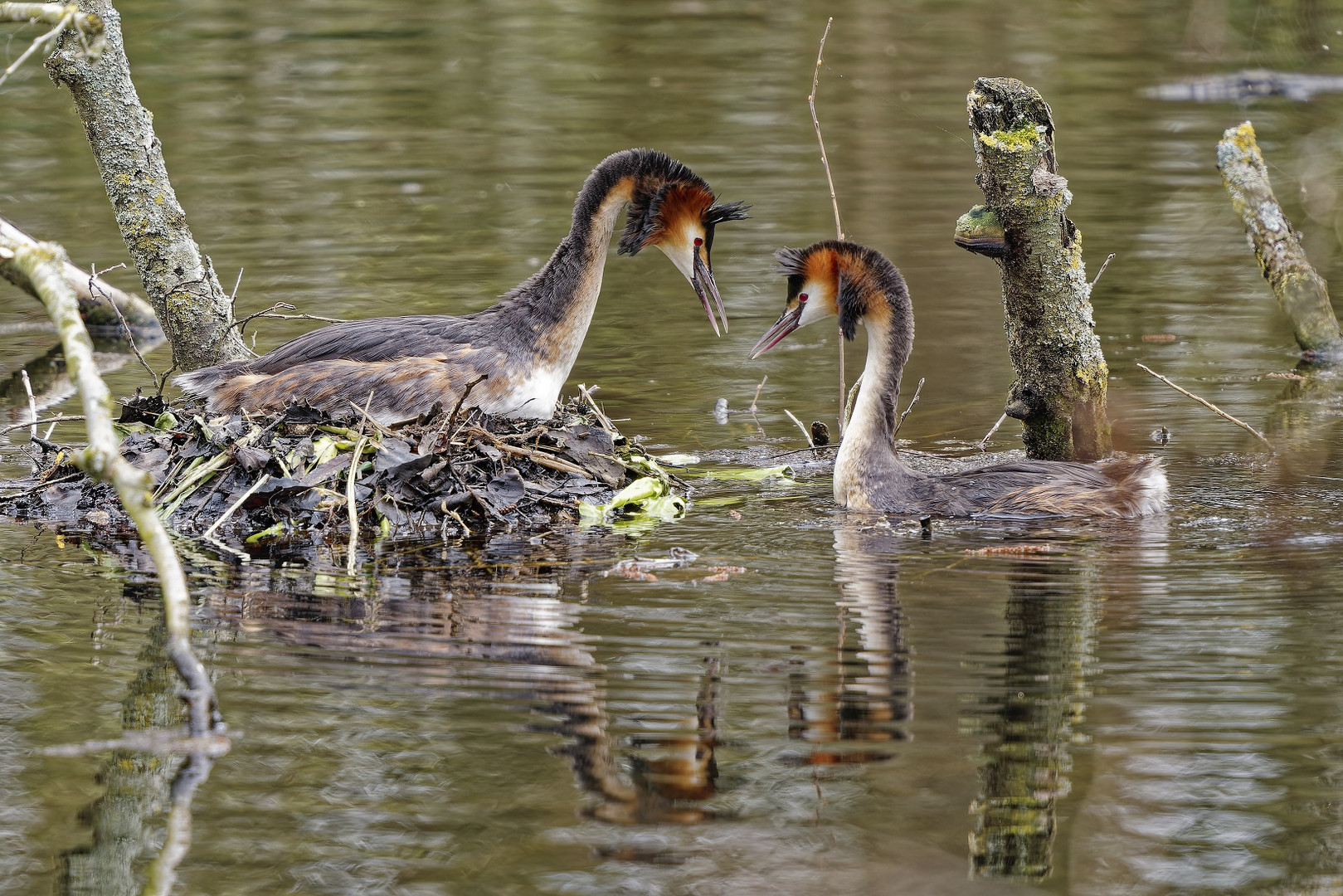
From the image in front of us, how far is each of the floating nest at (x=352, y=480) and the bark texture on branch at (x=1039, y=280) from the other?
1.73 meters

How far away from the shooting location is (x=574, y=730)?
15.9 ft

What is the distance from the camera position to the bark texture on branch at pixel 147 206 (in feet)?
26.4

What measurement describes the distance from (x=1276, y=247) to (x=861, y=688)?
211 inches

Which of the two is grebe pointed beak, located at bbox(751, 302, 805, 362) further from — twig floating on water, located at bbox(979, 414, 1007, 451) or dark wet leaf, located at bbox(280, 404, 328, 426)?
dark wet leaf, located at bbox(280, 404, 328, 426)

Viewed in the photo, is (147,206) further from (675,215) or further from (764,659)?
(764,659)

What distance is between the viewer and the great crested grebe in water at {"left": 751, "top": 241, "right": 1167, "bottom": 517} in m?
6.96

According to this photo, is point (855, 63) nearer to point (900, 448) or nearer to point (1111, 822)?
point (900, 448)

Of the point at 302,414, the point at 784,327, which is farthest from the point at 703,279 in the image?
the point at 302,414

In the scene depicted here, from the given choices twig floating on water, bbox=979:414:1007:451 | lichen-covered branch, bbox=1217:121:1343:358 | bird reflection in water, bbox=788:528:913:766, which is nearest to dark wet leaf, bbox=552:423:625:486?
bird reflection in water, bbox=788:528:913:766

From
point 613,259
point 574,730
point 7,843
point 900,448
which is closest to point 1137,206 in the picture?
point 613,259

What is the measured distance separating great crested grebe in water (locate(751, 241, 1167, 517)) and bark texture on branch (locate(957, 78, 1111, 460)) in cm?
50

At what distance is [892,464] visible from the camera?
7.23 metres

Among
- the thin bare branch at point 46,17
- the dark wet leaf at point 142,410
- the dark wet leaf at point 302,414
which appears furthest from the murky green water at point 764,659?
the thin bare branch at point 46,17

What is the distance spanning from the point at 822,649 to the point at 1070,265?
269 centimetres
